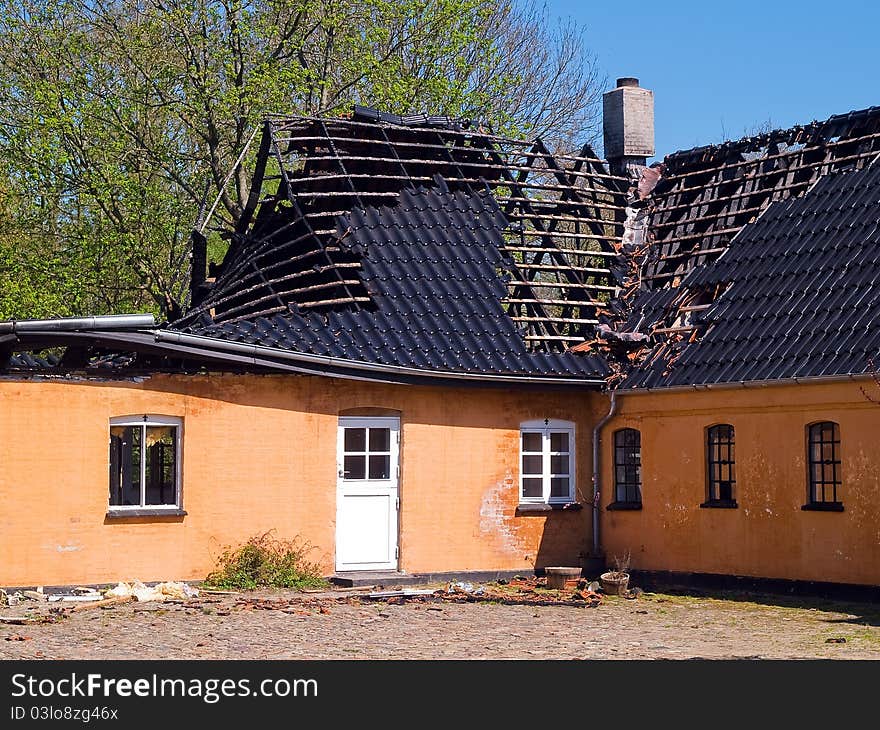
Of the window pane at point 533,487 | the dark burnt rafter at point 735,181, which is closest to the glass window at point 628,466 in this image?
the window pane at point 533,487

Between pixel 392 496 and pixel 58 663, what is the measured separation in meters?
9.00

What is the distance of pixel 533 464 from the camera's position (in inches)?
889

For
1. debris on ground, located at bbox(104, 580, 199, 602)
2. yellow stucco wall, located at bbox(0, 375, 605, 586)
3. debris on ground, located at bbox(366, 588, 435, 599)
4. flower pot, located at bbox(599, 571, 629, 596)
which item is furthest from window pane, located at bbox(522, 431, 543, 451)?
debris on ground, located at bbox(104, 580, 199, 602)

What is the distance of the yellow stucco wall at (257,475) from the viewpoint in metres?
18.7

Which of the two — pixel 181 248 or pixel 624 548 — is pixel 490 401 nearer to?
pixel 624 548

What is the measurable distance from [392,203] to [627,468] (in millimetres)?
5544

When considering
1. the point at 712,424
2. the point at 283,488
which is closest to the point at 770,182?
the point at 712,424

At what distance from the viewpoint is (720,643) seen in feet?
48.5

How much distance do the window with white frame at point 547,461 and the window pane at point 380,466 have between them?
229 cm

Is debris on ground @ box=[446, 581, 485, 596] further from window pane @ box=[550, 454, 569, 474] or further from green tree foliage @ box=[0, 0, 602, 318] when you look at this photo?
green tree foliage @ box=[0, 0, 602, 318]

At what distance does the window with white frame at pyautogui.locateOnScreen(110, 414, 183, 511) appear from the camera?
63.6ft

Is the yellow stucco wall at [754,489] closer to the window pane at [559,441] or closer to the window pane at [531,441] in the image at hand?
the window pane at [559,441]

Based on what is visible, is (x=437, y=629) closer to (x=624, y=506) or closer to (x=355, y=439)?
(x=355, y=439)

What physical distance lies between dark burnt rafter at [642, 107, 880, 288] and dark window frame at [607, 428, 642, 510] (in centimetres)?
275
